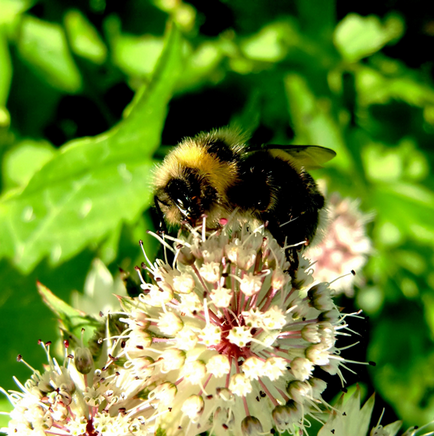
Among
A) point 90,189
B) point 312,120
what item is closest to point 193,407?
point 90,189

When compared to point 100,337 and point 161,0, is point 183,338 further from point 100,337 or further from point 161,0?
point 161,0

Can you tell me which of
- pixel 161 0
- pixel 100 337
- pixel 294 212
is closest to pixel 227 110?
pixel 161 0

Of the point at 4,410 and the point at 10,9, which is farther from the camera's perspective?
the point at 10,9

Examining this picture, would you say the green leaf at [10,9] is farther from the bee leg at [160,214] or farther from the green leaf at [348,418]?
the green leaf at [348,418]

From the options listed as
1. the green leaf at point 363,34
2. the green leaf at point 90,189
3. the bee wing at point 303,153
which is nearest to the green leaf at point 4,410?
the green leaf at point 90,189

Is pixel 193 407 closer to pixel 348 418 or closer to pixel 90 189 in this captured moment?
pixel 348 418
